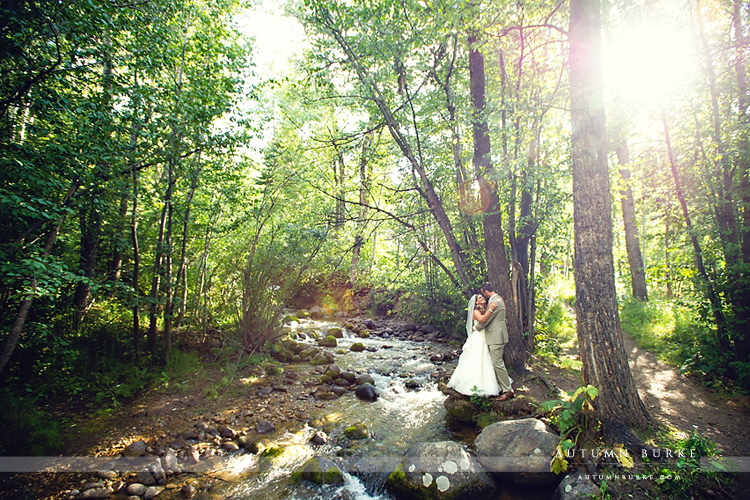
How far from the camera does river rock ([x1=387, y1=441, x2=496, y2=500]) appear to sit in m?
3.87

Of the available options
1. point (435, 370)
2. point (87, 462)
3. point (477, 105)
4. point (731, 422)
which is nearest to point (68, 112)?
point (87, 462)

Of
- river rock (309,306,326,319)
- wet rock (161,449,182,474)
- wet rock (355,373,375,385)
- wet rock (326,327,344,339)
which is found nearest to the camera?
wet rock (161,449,182,474)

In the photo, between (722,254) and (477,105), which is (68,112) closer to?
(477,105)

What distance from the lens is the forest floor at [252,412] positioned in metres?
4.28

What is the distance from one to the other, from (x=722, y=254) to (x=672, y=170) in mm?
→ 1915

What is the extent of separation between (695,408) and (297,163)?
9318mm

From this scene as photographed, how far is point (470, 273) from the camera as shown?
8.66 meters

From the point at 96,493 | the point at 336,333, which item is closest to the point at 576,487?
the point at 96,493

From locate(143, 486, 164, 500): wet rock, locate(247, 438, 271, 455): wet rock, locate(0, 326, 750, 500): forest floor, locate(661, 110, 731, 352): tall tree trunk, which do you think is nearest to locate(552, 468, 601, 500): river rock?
locate(0, 326, 750, 500): forest floor

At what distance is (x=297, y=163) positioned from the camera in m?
8.53

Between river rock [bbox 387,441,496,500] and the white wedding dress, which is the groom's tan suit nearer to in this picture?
the white wedding dress

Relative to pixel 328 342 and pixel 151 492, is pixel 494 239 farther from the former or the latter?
pixel 151 492

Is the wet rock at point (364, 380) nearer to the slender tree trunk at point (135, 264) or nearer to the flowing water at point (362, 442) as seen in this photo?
the flowing water at point (362, 442)

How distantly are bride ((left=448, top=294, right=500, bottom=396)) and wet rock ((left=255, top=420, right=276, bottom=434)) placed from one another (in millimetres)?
3418
